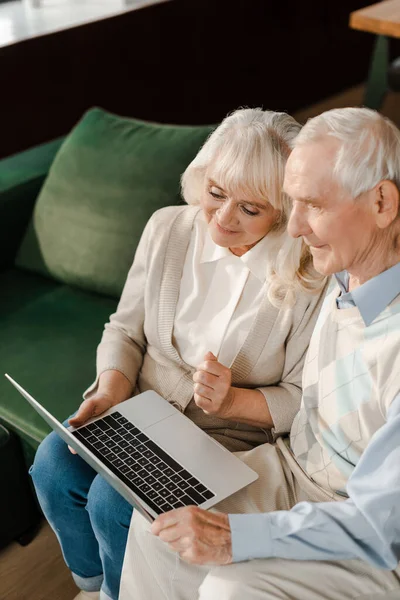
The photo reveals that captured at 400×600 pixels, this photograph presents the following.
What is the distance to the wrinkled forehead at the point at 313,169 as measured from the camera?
49.6 inches

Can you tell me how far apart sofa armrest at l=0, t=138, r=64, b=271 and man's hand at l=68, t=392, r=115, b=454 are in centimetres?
93

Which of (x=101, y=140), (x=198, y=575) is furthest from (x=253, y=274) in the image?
(x=101, y=140)

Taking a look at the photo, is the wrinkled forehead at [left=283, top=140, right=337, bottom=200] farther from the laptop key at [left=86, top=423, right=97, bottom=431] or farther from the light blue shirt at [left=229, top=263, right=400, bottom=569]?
the laptop key at [left=86, top=423, right=97, bottom=431]

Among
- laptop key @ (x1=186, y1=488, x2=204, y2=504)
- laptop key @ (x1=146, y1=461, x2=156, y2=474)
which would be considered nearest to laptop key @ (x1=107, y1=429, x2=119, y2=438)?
laptop key @ (x1=146, y1=461, x2=156, y2=474)

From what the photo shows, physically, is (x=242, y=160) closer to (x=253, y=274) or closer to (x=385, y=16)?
(x=253, y=274)

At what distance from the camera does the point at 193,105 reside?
12.8ft

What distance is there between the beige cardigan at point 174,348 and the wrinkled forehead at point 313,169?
361mm

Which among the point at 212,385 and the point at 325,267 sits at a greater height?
the point at 325,267

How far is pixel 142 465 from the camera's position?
154cm

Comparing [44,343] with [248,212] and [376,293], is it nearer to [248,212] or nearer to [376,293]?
[248,212]

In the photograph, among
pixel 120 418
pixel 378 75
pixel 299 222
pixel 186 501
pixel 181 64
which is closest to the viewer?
pixel 299 222

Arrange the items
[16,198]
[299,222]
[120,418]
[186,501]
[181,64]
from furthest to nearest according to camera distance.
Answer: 1. [181,64]
2. [16,198]
3. [120,418]
4. [186,501]
5. [299,222]

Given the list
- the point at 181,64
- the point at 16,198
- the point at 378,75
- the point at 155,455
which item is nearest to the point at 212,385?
the point at 155,455

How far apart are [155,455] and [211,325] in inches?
12.3
